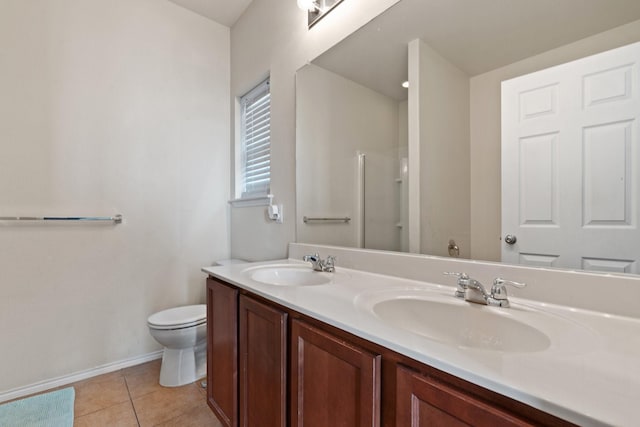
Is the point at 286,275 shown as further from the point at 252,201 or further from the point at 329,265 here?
the point at 252,201

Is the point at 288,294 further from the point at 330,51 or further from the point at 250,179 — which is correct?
the point at 250,179

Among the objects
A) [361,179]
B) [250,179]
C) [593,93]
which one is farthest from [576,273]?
[250,179]

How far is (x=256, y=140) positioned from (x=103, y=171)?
1.08 m

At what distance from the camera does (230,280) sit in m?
1.26

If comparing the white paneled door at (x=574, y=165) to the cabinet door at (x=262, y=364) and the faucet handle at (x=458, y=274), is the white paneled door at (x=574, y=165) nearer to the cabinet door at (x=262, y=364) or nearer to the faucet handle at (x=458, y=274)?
the faucet handle at (x=458, y=274)

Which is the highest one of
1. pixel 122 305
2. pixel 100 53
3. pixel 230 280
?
pixel 100 53

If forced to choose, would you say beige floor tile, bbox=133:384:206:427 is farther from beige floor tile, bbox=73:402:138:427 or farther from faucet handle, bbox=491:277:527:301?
faucet handle, bbox=491:277:527:301

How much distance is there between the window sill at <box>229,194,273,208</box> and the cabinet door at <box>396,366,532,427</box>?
161 cm

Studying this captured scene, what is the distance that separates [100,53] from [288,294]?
219cm

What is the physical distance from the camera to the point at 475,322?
2.72ft

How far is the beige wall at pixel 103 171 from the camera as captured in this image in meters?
1.75

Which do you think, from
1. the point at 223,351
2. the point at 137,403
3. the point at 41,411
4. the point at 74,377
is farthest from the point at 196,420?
the point at 74,377

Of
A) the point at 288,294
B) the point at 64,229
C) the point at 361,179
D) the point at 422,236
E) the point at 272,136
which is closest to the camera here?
the point at 288,294

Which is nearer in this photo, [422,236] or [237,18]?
[422,236]
